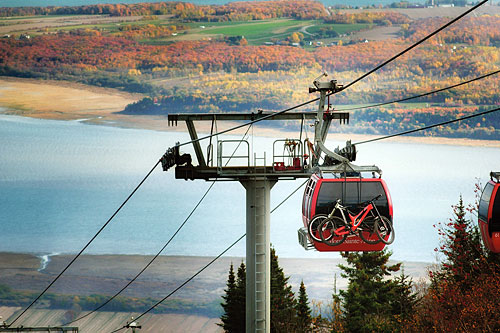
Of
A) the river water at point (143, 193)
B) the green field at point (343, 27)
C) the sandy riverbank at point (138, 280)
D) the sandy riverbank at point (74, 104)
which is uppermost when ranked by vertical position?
the green field at point (343, 27)

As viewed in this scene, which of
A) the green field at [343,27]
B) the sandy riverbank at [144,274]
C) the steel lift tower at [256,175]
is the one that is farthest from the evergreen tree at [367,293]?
the green field at [343,27]

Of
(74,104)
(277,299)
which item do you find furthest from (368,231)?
(74,104)

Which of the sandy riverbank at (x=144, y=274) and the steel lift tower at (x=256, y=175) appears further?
the sandy riverbank at (x=144, y=274)

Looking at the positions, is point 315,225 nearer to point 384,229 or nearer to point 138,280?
point 384,229

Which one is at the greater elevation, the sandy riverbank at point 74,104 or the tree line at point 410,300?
the sandy riverbank at point 74,104

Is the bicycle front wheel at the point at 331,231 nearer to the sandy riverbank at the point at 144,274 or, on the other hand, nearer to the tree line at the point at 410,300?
the tree line at the point at 410,300
